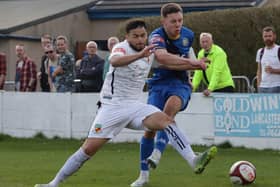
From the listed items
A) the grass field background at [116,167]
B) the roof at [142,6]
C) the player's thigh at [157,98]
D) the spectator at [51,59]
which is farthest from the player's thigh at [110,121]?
the roof at [142,6]

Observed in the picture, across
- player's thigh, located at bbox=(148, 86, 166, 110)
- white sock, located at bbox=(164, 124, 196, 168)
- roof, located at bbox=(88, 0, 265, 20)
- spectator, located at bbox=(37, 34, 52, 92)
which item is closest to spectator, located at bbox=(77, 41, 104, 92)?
spectator, located at bbox=(37, 34, 52, 92)

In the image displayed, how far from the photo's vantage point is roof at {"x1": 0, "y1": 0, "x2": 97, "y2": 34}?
31.0 meters

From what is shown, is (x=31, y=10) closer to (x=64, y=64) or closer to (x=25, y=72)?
(x=25, y=72)

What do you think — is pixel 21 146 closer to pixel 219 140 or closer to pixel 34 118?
pixel 34 118

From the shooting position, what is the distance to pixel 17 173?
1235 cm

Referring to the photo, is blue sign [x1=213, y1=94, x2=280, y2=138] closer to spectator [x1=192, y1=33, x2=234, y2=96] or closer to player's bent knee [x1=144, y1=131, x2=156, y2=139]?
spectator [x1=192, y1=33, x2=234, y2=96]

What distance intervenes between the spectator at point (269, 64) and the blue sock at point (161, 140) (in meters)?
5.30

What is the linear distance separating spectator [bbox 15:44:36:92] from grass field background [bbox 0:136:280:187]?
7.57 ft

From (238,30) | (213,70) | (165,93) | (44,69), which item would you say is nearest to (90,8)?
(238,30)

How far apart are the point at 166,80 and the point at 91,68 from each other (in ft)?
23.4

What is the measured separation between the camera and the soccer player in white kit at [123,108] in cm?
992

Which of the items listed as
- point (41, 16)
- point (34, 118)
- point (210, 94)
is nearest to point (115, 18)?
point (41, 16)

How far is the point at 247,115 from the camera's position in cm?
1641

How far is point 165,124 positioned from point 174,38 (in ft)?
4.88
